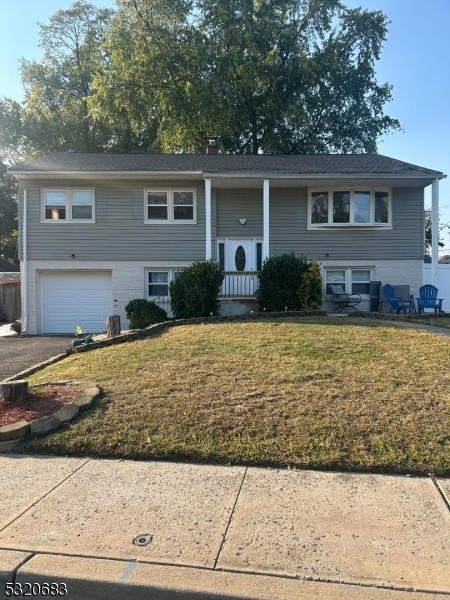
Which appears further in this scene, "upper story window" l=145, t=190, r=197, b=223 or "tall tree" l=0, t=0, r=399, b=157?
"tall tree" l=0, t=0, r=399, b=157

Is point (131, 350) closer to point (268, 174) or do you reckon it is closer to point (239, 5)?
point (268, 174)

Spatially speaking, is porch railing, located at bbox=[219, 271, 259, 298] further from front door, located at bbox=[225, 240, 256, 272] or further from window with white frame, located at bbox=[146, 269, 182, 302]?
window with white frame, located at bbox=[146, 269, 182, 302]

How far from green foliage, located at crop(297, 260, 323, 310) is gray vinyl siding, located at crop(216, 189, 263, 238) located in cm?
399

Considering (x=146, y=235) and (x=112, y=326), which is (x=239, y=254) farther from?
(x=112, y=326)

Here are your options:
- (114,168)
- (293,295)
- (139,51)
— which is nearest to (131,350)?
(293,295)

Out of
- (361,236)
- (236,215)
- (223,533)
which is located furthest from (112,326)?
(361,236)

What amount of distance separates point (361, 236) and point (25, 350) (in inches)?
437

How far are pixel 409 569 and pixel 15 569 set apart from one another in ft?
7.33

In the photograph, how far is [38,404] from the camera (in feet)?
17.7

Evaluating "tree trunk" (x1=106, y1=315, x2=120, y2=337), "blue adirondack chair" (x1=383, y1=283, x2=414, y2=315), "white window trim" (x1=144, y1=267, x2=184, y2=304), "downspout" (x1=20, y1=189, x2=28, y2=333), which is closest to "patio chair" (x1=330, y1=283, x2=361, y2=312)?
"blue adirondack chair" (x1=383, y1=283, x2=414, y2=315)

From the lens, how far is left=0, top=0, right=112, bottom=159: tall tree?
30641 millimetres

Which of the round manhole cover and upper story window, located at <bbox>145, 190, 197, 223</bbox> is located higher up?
upper story window, located at <bbox>145, 190, 197, 223</bbox>

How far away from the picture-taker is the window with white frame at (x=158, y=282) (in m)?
15.9

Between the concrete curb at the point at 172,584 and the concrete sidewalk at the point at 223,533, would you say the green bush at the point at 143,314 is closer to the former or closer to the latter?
the concrete sidewalk at the point at 223,533
